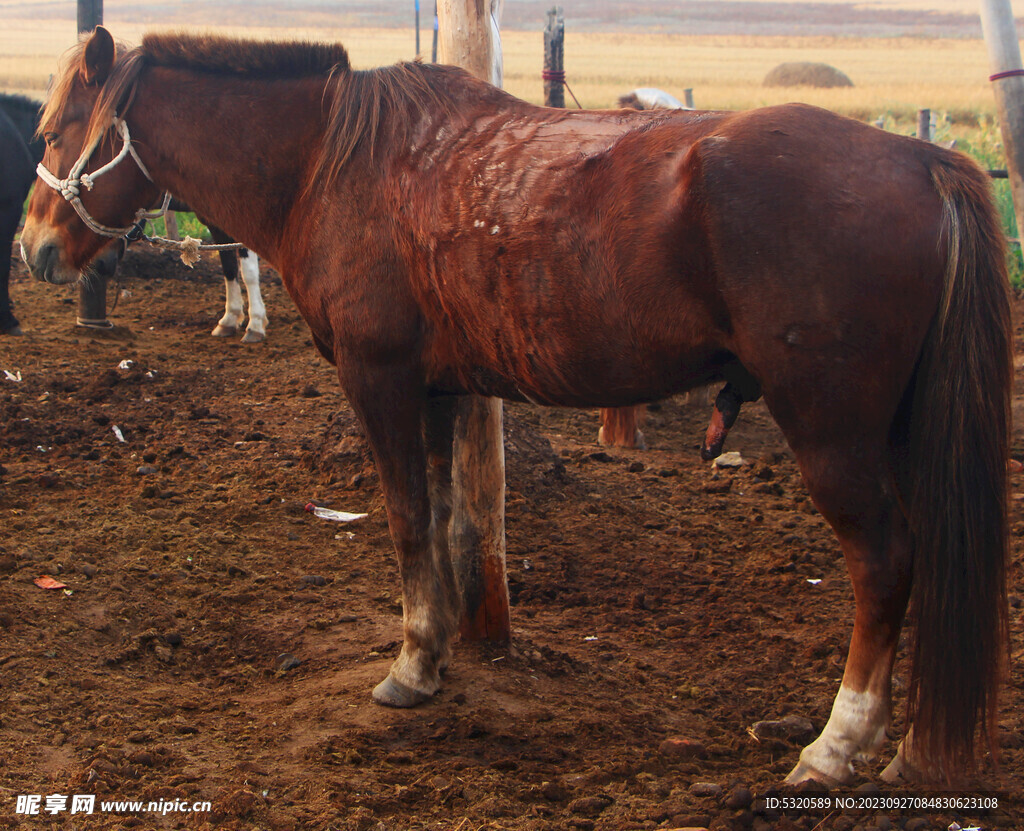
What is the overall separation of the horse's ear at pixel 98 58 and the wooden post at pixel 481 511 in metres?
1.23

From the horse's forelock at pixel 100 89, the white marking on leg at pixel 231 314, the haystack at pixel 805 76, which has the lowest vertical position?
the white marking on leg at pixel 231 314

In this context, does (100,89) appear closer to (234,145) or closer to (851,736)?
(234,145)

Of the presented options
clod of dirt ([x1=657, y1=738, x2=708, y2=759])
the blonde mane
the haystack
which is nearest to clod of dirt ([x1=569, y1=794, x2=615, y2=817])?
clod of dirt ([x1=657, y1=738, x2=708, y2=759])

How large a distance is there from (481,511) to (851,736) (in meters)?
1.64

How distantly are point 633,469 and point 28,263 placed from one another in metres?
3.59

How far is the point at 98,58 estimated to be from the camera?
10.8 feet

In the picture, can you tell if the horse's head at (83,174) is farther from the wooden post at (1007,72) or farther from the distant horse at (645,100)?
the distant horse at (645,100)

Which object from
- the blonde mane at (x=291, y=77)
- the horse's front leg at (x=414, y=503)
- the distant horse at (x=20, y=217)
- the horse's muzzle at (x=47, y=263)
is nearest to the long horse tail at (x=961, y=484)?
the horse's front leg at (x=414, y=503)

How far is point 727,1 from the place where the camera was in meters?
86.5

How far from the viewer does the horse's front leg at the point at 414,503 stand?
3039 mm

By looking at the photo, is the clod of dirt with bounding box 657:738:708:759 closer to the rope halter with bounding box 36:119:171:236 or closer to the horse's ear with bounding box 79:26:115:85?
the rope halter with bounding box 36:119:171:236

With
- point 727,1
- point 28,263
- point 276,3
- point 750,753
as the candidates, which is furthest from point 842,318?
point 727,1

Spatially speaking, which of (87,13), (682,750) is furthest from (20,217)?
(682,750)

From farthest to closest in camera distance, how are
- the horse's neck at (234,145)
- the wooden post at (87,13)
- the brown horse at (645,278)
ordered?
1. the wooden post at (87,13)
2. the horse's neck at (234,145)
3. the brown horse at (645,278)
